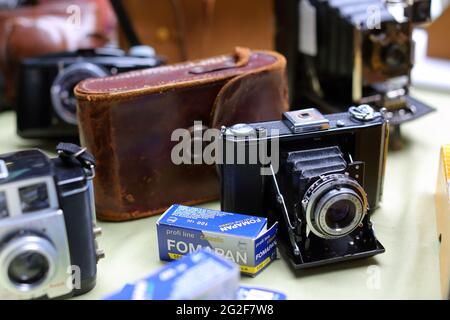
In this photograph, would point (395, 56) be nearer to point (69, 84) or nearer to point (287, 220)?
point (287, 220)

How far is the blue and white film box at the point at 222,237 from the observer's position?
2.63 feet

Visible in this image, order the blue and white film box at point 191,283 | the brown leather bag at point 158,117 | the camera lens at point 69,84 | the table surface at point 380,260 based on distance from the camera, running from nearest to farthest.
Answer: the blue and white film box at point 191,283
the table surface at point 380,260
the brown leather bag at point 158,117
the camera lens at point 69,84

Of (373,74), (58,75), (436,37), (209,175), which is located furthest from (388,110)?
(58,75)

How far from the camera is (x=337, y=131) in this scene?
33.8 inches

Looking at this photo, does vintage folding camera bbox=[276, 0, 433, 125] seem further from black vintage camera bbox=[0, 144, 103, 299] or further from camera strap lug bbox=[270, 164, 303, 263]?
black vintage camera bbox=[0, 144, 103, 299]

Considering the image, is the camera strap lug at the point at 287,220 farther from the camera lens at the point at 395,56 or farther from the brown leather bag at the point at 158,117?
the camera lens at the point at 395,56

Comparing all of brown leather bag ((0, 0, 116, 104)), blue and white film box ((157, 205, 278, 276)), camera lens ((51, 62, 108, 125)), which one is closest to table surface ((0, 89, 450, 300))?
blue and white film box ((157, 205, 278, 276))

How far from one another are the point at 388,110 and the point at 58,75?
0.59 metres

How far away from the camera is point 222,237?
801mm

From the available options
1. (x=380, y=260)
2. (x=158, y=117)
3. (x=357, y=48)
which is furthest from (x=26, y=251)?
(x=357, y=48)

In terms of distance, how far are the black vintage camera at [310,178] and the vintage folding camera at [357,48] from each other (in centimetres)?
28

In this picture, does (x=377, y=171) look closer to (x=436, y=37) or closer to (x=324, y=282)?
(x=324, y=282)

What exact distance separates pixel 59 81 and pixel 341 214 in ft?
1.84

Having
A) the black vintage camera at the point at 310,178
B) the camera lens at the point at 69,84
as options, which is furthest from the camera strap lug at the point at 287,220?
the camera lens at the point at 69,84
